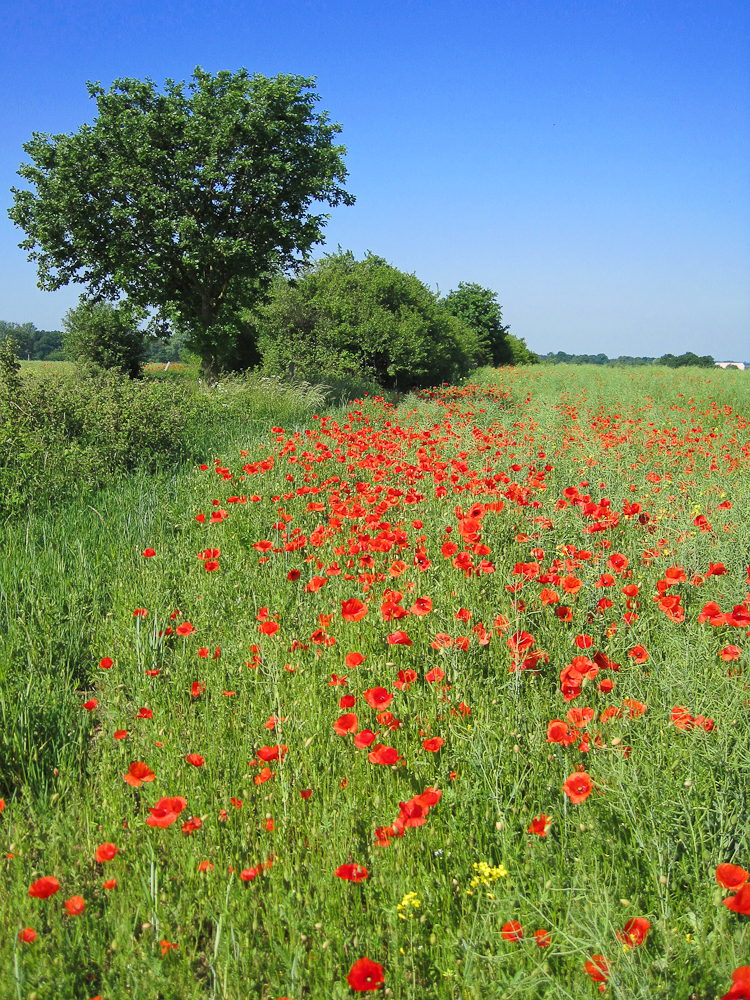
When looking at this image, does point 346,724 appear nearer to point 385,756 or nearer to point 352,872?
point 385,756

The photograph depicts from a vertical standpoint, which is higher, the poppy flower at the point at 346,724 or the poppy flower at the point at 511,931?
the poppy flower at the point at 346,724

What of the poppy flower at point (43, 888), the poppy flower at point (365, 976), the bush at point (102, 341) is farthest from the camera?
the bush at point (102, 341)

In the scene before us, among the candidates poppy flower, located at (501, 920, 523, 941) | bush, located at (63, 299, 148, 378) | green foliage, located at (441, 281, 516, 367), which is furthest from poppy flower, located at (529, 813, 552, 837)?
green foliage, located at (441, 281, 516, 367)

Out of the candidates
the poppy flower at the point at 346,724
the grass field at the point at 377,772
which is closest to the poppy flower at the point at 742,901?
the grass field at the point at 377,772

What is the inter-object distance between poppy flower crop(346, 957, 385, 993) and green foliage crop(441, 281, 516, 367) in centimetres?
4690

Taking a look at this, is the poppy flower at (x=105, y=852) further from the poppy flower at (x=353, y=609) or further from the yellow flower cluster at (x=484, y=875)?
the poppy flower at (x=353, y=609)

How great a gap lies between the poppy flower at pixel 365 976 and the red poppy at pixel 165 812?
589 mm

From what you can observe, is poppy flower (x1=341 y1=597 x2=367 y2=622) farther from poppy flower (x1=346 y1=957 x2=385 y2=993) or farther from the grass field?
poppy flower (x1=346 y1=957 x2=385 y2=993)

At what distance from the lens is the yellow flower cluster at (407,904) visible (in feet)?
5.09

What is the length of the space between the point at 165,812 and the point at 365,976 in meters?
0.65

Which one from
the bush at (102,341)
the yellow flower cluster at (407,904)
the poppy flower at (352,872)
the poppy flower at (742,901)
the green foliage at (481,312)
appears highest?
the green foliage at (481,312)

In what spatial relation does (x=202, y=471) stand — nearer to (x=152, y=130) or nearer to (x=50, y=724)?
(x=50, y=724)

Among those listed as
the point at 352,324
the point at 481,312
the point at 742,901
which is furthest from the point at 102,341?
the point at 742,901

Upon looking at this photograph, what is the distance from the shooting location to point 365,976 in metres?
1.23
